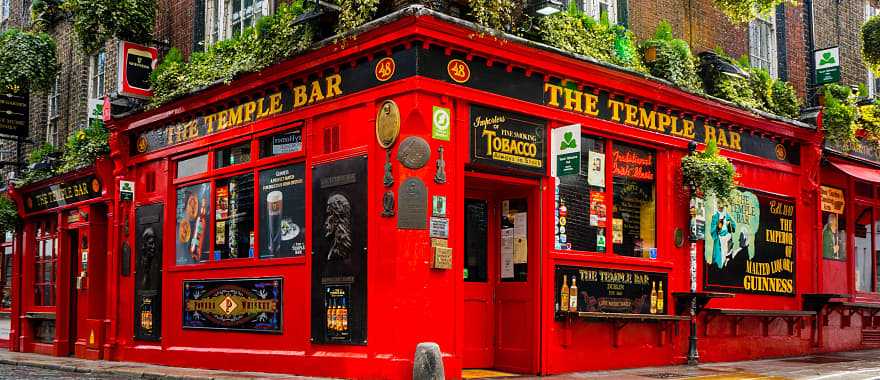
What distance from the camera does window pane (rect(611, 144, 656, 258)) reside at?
45.5 ft

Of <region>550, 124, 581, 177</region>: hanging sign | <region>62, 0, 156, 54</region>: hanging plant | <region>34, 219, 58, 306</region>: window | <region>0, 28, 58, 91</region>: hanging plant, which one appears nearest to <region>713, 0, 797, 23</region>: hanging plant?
<region>550, 124, 581, 177</region>: hanging sign

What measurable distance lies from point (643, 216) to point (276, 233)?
5563 mm

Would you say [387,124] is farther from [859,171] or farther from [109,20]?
[859,171]

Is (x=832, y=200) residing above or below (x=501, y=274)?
above

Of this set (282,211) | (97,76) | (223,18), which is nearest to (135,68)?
(223,18)

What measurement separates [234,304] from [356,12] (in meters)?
5.04

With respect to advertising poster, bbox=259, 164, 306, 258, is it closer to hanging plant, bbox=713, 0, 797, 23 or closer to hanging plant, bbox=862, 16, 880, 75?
hanging plant, bbox=713, 0, 797, 23

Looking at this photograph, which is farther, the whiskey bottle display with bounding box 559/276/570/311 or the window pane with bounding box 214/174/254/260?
the window pane with bounding box 214/174/254/260

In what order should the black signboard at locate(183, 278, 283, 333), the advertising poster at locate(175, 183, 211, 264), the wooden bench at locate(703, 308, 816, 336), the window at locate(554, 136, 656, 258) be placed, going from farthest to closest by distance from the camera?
the advertising poster at locate(175, 183, 211, 264)
the wooden bench at locate(703, 308, 816, 336)
the black signboard at locate(183, 278, 283, 333)
the window at locate(554, 136, 656, 258)

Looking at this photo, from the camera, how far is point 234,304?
46.5 ft

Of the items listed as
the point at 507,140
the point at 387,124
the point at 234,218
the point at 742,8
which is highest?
the point at 742,8

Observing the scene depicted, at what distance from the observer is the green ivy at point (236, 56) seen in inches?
520

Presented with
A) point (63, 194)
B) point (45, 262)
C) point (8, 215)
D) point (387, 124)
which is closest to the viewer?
point (387, 124)

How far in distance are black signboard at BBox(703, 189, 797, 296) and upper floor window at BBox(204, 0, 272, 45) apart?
8030mm
